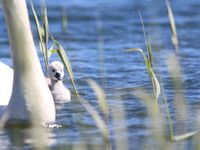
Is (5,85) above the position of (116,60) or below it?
below

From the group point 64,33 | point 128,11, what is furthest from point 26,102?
point 128,11

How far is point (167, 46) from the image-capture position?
Answer: 12.7 metres

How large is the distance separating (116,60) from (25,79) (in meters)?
4.51

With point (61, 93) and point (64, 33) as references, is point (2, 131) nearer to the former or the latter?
point (61, 93)

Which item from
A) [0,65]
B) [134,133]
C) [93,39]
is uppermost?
[93,39]

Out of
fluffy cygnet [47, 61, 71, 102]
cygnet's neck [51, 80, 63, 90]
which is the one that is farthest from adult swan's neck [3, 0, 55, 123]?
cygnet's neck [51, 80, 63, 90]

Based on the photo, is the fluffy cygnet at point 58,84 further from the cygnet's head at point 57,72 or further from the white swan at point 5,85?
the white swan at point 5,85

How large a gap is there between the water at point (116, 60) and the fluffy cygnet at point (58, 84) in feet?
0.61

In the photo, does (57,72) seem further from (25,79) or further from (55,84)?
(25,79)

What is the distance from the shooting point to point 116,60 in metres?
11.4

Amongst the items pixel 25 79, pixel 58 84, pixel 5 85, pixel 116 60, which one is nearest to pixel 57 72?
pixel 58 84

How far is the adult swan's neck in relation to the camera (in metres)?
6.77

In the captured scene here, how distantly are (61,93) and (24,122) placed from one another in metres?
1.95

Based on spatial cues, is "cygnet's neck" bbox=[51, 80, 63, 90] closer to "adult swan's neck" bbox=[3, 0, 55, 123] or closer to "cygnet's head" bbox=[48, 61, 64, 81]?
"cygnet's head" bbox=[48, 61, 64, 81]
